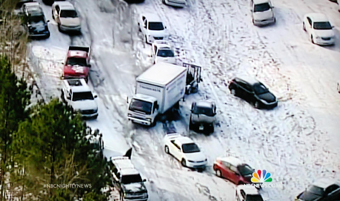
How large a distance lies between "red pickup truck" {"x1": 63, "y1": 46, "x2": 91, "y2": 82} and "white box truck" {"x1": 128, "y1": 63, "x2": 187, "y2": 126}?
139 inches

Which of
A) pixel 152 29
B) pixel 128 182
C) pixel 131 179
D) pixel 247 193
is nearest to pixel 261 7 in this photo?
pixel 152 29

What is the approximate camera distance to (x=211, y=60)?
4328cm

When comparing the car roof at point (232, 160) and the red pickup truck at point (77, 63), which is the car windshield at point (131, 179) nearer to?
the car roof at point (232, 160)

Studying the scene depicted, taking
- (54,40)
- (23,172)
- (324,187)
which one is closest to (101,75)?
(54,40)

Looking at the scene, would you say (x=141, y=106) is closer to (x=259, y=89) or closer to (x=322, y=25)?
(x=259, y=89)

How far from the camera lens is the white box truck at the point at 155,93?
36094 mm

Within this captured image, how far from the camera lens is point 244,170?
32.7 meters

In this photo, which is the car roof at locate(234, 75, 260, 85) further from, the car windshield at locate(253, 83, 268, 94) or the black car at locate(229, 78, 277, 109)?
the car windshield at locate(253, 83, 268, 94)

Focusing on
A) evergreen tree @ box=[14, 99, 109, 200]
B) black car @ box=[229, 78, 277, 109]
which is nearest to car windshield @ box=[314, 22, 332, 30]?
black car @ box=[229, 78, 277, 109]

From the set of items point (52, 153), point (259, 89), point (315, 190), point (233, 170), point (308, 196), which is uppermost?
point (52, 153)

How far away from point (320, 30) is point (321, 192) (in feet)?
51.2

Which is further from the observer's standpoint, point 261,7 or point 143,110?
point 261,7

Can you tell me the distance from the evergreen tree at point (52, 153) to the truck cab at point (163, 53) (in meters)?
18.5

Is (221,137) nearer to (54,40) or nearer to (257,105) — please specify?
(257,105)
